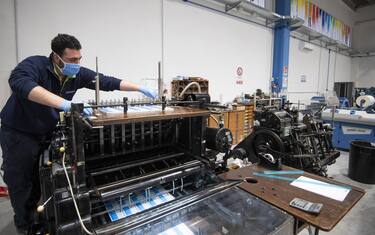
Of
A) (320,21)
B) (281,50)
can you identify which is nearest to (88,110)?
(281,50)

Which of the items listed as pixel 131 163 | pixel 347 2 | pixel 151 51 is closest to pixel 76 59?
pixel 131 163

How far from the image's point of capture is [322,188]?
1337 millimetres

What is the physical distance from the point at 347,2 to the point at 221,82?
27.2 feet

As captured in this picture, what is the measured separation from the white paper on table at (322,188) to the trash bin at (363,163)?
7.69ft

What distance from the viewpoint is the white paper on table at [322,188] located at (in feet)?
4.11

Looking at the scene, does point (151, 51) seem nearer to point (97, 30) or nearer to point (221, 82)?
point (97, 30)

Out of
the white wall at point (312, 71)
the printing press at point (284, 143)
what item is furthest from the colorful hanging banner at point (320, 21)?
the printing press at point (284, 143)

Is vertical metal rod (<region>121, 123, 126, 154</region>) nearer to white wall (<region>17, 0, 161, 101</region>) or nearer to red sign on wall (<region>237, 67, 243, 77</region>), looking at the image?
white wall (<region>17, 0, 161, 101</region>)

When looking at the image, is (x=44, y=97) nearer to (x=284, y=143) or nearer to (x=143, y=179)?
(x=143, y=179)

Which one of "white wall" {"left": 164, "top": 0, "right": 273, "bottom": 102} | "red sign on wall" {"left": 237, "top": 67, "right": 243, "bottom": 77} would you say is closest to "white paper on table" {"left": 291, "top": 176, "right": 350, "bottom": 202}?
"white wall" {"left": 164, "top": 0, "right": 273, "bottom": 102}

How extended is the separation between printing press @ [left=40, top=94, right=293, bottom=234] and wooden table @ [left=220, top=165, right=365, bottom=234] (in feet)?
0.20

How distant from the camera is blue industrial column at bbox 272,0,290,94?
18.7 feet

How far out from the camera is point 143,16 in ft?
11.8

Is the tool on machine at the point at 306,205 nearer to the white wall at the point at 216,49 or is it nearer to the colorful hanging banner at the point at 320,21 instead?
the white wall at the point at 216,49
